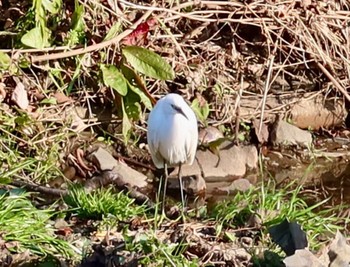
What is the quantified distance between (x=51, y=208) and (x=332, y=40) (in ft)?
9.80

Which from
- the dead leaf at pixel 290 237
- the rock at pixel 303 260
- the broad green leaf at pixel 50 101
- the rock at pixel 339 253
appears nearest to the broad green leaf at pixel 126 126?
the broad green leaf at pixel 50 101

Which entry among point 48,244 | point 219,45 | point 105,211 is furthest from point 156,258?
point 219,45

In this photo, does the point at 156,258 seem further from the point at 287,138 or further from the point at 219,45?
the point at 219,45

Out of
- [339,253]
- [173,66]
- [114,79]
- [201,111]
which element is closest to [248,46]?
[173,66]

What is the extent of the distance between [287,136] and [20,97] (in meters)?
1.76

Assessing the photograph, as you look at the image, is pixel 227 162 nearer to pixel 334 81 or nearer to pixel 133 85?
pixel 133 85

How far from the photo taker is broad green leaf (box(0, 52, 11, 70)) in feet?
18.1

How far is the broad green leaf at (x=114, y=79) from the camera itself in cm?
573

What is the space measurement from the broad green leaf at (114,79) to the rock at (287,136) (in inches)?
43.6

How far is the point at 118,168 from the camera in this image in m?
5.43

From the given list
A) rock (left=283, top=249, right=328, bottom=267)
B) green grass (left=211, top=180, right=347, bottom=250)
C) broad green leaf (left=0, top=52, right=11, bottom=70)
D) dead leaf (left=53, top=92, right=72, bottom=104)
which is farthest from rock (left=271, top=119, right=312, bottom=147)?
rock (left=283, top=249, right=328, bottom=267)

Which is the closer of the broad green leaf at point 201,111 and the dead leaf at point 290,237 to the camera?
the dead leaf at point 290,237

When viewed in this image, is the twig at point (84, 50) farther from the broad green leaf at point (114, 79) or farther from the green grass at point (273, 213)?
the green grass at point (273, 213)

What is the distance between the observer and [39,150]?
18.0 feet
